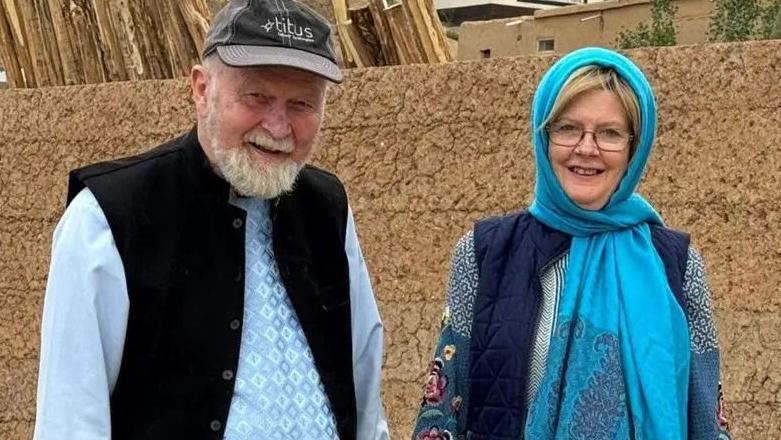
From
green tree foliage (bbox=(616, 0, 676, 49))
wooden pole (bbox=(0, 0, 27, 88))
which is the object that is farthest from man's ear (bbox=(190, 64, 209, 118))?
green tree foliage (bbox=(616, 0, 676, 49))

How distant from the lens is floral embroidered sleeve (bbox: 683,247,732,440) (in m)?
2.46

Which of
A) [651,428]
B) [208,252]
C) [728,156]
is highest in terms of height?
[728,156]

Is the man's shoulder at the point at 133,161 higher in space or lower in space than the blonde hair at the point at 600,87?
lower

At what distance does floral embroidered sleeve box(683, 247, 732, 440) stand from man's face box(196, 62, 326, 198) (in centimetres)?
88

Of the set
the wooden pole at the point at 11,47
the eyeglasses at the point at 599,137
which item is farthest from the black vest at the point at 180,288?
the wooden pole at the point at 11,47

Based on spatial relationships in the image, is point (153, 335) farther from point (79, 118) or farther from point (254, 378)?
point (79, 118)

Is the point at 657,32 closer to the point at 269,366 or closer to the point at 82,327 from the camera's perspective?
the point at 269,366

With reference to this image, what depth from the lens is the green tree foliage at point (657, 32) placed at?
9.52m

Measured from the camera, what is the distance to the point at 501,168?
14.7 feet

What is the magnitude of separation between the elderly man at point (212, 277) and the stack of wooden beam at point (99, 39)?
10.1 feet

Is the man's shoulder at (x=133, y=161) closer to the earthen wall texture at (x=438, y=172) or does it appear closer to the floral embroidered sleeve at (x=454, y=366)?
the floral embroidered sleeve at (x=454, y=366)

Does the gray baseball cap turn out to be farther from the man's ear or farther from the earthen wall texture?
the earthen wall texture

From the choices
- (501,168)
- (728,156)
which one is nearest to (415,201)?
(501,168)

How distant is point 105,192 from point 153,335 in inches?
11.6
